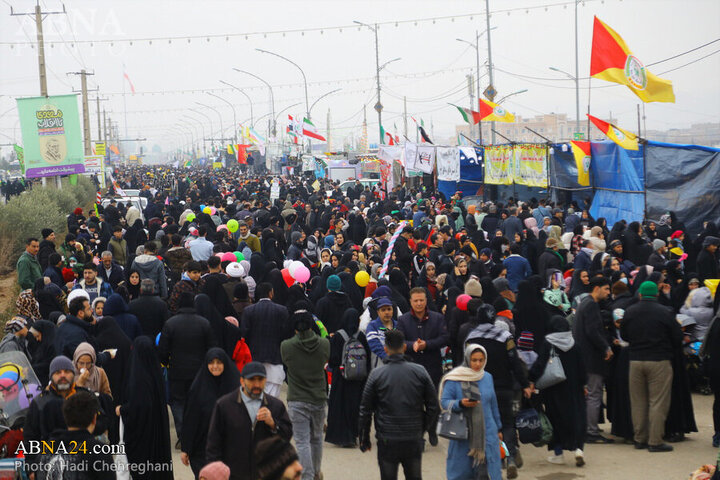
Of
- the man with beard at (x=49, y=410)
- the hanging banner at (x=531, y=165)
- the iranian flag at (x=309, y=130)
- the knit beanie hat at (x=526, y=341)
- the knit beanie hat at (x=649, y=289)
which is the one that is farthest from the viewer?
the iranian flag at (x=309, y=130)

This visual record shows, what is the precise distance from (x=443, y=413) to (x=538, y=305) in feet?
7.20

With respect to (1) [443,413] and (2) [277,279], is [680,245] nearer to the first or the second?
(2) [277,279]

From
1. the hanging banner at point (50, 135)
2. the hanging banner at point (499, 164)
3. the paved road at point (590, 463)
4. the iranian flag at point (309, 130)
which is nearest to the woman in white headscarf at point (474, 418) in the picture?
the paved road at point (590, 463)

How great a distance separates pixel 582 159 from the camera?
20.9 m

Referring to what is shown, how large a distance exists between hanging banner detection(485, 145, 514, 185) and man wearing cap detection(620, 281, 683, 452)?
16795 millimetres

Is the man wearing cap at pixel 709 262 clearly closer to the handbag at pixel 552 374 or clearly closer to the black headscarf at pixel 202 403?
the handbag at pixel 552 374

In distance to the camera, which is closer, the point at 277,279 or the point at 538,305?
the point at 538,305

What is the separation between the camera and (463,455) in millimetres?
6312

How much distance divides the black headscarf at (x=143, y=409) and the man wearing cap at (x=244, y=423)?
3.94ft

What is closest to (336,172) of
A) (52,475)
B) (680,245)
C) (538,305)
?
(680,245)

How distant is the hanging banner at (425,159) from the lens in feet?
93.2

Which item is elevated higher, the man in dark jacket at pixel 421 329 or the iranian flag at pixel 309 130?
the iranian flag at pixel 309 130

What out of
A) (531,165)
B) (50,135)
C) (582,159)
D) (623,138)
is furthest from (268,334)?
(50,135)

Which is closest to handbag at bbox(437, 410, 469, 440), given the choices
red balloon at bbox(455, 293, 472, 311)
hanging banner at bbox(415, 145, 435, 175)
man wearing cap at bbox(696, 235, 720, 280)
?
red balloon at bbox(455, 293, 472, 311)
